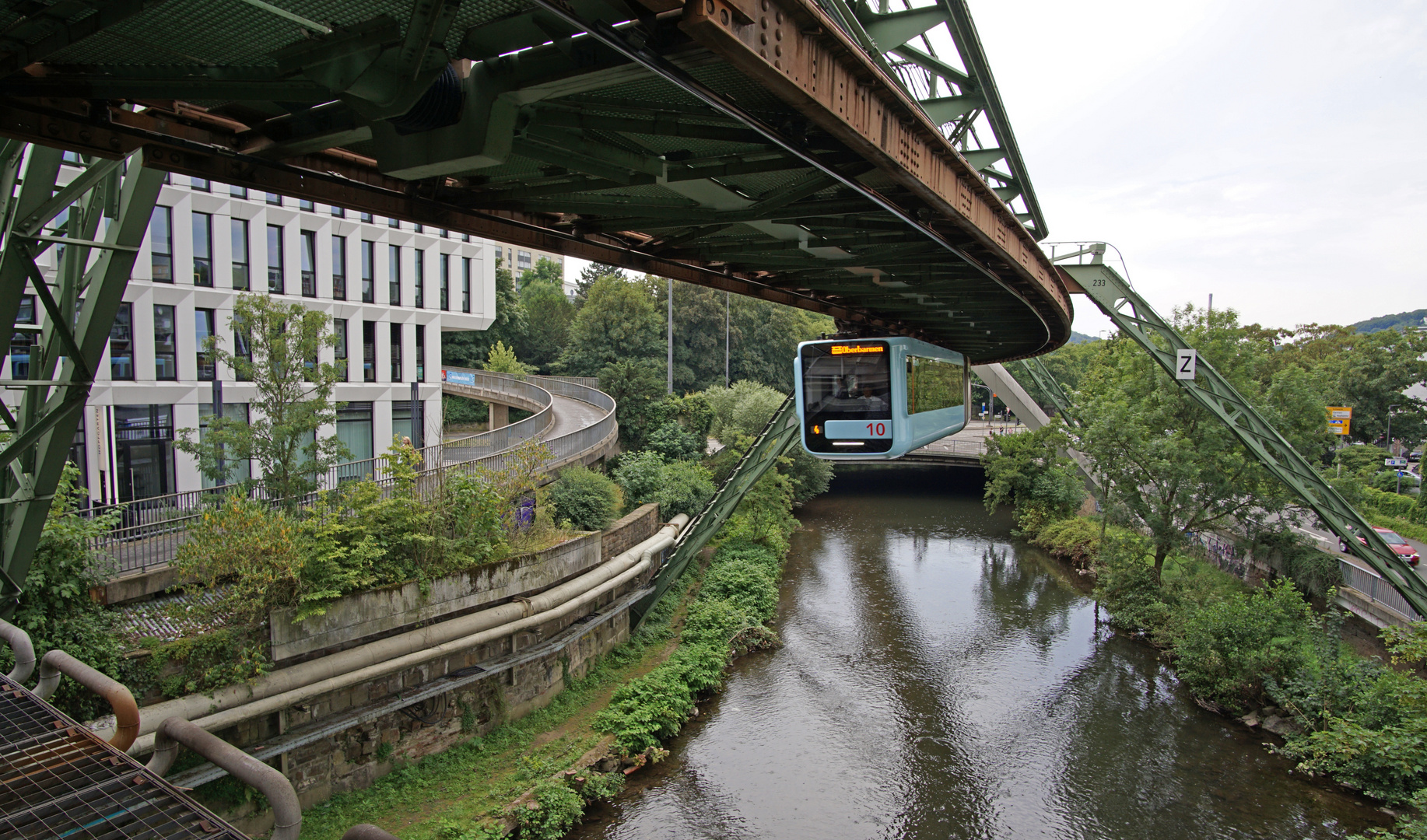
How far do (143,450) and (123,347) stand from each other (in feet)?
7.77

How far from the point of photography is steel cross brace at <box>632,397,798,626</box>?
18.3 metres

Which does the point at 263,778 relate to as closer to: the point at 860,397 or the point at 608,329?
the point at 860,397

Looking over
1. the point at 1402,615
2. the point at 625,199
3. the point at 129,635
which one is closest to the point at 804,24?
the point at 625,199

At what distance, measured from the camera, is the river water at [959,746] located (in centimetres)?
1124

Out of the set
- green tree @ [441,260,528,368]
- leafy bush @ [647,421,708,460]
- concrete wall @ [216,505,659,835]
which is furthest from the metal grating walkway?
green tree @ [441,260,528,368]

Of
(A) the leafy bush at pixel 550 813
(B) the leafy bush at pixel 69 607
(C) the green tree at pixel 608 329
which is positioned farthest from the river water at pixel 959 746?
(C) the green tree at pixel 608 329

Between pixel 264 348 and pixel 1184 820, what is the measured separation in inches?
605

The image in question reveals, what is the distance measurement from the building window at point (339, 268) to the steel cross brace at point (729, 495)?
11483 mm

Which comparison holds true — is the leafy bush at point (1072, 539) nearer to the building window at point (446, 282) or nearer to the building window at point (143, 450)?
the building window at point (446, 282)

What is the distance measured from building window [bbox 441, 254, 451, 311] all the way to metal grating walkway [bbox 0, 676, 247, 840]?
21678mm

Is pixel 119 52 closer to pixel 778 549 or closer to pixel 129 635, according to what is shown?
pixel 129 635

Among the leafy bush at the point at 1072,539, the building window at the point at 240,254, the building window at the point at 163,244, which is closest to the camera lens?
the building window at the point at 163,244

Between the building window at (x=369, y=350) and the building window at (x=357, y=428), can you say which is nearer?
the building window at (x=357, y=428)

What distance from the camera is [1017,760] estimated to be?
13.0 meters
